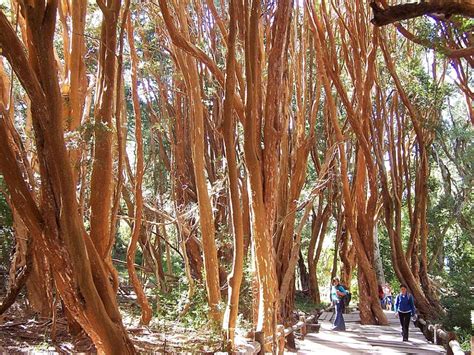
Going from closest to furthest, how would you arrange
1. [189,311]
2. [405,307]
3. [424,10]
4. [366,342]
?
[424,10], [189,311], [405,307], [366,342]

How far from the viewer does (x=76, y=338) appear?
6.75 meters

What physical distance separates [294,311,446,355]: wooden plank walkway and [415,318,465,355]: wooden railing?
0.13m

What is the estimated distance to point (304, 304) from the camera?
19.0 meters

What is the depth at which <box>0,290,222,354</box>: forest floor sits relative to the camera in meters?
6.34

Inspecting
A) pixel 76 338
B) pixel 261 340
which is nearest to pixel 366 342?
pixel 261 340

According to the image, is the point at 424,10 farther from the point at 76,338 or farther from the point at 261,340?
the point at 76,338

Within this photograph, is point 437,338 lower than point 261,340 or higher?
lower

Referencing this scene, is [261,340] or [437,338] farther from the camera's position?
[437,338]

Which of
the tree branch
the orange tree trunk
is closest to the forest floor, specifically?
the orange tree trunk

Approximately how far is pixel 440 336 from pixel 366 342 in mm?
1541

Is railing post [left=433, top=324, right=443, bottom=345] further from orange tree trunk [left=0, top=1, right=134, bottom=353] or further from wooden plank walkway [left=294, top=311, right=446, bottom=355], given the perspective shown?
orange tree trunk [left=0, top=1, right=134, bottom=353]

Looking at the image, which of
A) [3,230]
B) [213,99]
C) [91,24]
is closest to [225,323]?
[3,230]

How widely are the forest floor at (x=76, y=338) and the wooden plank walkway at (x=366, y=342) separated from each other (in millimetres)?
3299

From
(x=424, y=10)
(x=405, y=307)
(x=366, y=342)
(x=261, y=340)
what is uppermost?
(x=424, y=10)
